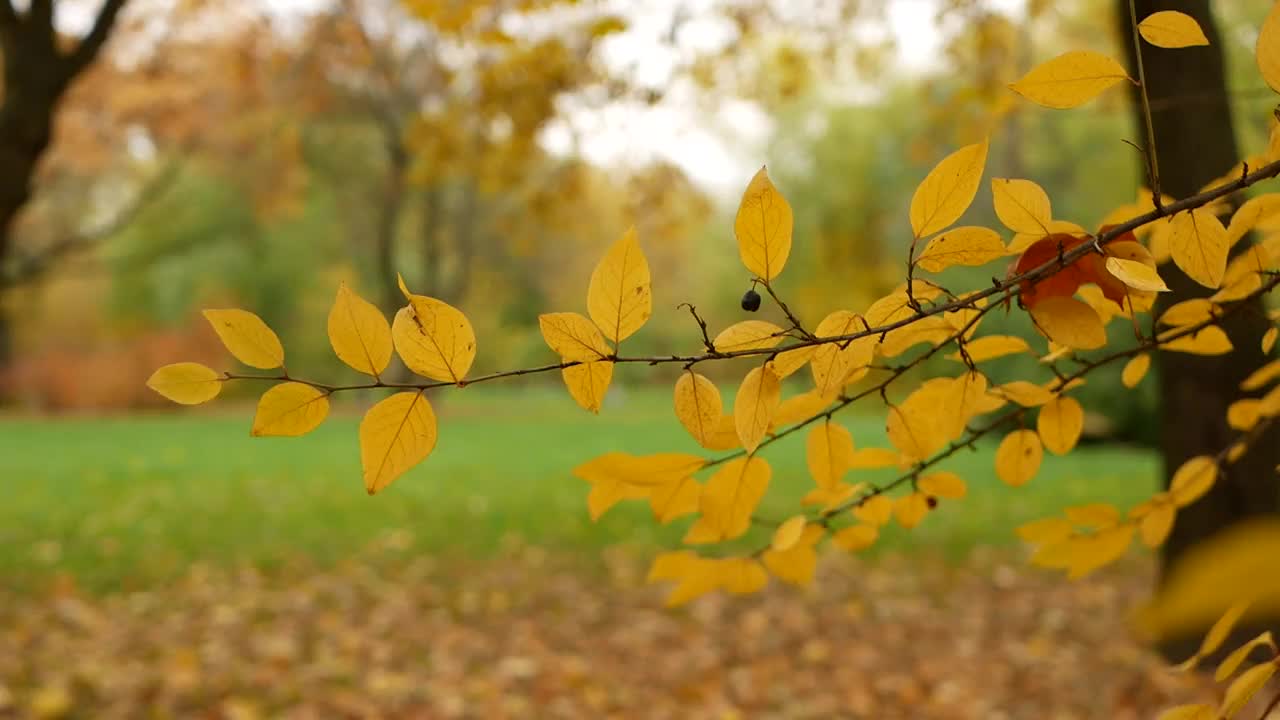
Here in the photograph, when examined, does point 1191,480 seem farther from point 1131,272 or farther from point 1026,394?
point 1131,272

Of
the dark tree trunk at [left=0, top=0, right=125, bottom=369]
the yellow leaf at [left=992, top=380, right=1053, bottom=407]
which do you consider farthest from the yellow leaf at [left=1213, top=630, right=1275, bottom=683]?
the dark tree trunk at [left=0, top=0, right=125, bottom=369]

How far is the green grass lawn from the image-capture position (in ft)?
18.6

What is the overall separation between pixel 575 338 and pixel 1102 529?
701 millimetres

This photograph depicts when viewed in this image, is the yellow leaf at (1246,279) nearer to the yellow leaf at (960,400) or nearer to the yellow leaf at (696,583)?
the yellow leaf at (960,400)

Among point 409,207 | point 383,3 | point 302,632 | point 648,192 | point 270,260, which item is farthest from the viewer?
point 409,207

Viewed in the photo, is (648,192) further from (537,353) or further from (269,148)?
(537,353)

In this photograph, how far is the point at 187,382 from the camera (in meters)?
0.66

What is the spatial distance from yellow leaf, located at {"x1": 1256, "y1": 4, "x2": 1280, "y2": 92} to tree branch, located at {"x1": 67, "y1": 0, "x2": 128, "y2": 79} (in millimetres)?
3924

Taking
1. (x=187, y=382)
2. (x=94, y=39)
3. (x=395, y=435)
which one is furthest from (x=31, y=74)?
(x=395, y=435)

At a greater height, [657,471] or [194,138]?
[194,138]

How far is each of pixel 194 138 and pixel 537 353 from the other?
65.1ft

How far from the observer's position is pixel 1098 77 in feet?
2.10

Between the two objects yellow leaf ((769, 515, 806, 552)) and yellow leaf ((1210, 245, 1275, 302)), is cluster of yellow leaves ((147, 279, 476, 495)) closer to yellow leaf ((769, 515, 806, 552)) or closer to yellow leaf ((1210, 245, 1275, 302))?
yellow leaf ((769, 515, 806, 552))

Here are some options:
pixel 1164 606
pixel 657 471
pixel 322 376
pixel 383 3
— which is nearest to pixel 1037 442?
pixel 657 471
